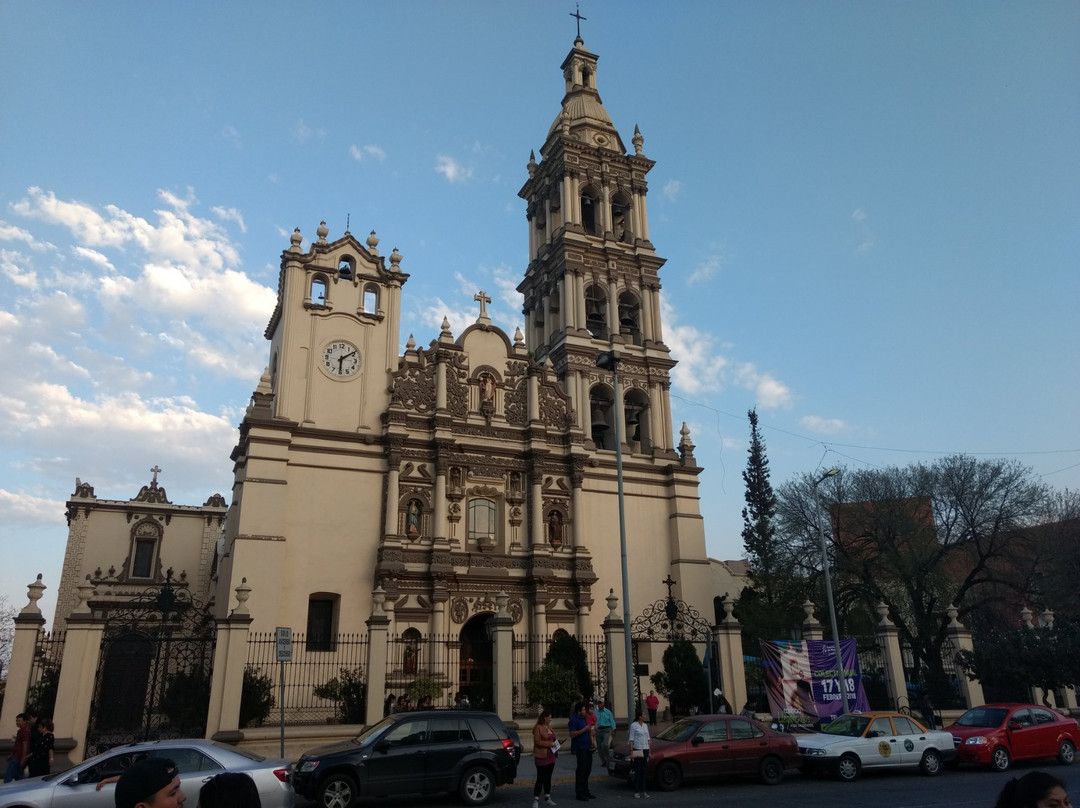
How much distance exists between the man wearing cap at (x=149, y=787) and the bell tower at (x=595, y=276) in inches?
1225

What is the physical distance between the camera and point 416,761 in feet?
44.5

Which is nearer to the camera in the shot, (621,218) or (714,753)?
(714,753)

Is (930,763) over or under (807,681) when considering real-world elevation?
under

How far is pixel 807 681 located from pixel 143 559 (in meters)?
32.9

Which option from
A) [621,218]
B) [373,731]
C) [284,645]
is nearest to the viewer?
[373,731]

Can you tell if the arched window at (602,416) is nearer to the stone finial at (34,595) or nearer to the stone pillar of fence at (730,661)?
the stone pillar of fence at (730,661)

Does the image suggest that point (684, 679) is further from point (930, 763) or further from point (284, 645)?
point (284, 645)

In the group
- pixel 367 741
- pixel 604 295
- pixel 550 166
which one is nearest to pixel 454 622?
pixel 367 741

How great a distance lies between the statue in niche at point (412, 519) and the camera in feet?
97.2

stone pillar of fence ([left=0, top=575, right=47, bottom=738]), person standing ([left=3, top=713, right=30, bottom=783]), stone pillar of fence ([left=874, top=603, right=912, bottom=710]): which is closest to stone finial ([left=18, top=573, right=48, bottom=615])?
stone pillar of fence ([left=0, top=575, right=47, bottom=738])

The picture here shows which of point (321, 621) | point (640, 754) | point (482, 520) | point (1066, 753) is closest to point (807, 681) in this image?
point (1066, 753)

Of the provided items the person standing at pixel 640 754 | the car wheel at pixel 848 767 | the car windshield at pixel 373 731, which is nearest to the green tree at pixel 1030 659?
the car wheel at pixel 848 767

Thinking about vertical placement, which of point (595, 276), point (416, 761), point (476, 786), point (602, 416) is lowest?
point (476, 786)

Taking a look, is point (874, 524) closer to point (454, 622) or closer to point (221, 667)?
point (454, 622)
